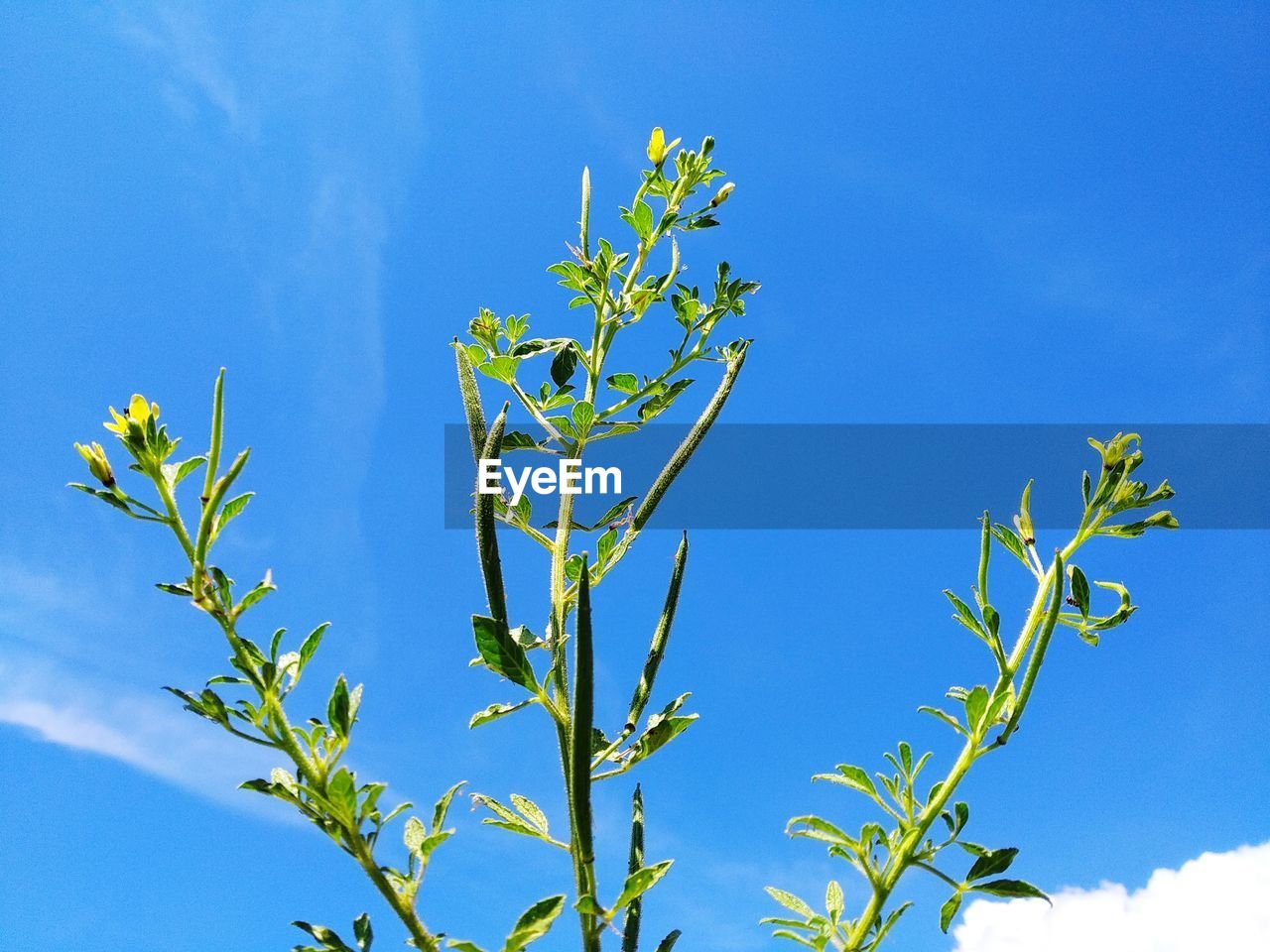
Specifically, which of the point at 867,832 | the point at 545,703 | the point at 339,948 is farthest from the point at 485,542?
the point at 867,832

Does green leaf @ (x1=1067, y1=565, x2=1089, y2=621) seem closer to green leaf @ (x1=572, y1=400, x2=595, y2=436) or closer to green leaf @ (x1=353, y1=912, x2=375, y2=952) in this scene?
green leaf @ (x1=572, y1=400, x2=595, y2=436)

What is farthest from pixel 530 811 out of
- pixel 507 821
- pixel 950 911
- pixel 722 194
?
pixel 722 194

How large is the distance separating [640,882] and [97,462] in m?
1.16

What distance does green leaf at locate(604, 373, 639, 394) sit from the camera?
221cm

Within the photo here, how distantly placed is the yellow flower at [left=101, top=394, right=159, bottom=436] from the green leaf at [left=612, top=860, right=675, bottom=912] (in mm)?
1172

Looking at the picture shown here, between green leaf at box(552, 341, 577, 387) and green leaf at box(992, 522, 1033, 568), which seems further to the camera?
green leaf at box(552, 341, 577, 387)

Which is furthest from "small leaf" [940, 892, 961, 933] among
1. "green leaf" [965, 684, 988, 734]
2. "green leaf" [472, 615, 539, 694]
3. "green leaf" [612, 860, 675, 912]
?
"green leaf" [472, 615, 539, 694]

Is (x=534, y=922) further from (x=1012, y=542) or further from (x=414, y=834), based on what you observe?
(x=1012, y=542)

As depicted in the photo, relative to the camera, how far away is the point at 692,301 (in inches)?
95.1

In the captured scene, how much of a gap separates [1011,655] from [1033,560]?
252 millimetres

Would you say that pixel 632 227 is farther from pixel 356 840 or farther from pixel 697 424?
pixel 356 840

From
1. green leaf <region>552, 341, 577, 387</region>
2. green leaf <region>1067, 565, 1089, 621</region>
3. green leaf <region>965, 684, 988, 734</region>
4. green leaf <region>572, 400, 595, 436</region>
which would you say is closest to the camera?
green leaf <region>965, 684, 988, 734</region>

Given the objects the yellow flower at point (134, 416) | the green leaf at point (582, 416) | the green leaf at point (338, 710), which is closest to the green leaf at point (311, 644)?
the green leaf at point (338, 710)

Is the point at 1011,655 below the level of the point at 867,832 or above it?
above
